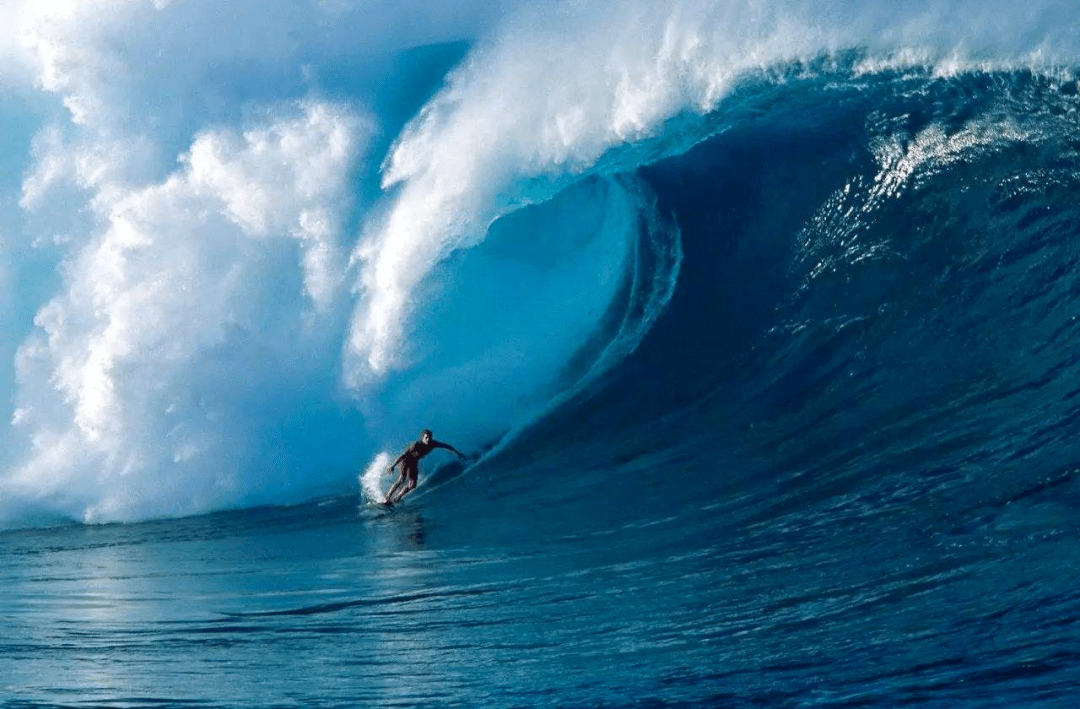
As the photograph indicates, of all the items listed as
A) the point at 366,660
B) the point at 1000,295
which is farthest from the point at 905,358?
the point at 366,660

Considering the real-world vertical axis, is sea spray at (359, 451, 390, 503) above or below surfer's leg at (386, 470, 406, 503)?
above

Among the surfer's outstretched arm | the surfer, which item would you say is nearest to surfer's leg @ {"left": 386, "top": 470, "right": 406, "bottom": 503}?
the surfer

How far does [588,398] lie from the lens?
423 inches

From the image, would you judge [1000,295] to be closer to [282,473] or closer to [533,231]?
[533,231]

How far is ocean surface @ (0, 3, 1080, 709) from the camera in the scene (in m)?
5.61

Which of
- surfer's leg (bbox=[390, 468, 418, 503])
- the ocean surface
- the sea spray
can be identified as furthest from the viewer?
the sea spray

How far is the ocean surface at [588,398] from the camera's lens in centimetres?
561

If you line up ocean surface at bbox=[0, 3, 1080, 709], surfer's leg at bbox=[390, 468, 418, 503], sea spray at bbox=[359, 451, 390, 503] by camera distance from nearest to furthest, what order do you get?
ocean surface at bbox=[0, 3, 1080, 709] → surfer's leg at bbox=[390, 468, 418, 503] → sea spray at bbox=[359, 451, 390, 503]

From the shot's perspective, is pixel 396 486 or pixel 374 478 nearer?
pixel 396 486

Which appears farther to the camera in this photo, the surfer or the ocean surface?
the surfer

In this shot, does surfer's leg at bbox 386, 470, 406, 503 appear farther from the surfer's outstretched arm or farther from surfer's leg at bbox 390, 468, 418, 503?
the surfer's outstretched arm

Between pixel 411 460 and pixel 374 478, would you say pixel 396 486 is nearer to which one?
pixel 411 460

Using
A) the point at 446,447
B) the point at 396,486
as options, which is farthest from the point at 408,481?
the point at 446,447

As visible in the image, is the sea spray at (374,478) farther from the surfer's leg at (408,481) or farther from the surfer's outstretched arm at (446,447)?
the surfer's outstretched arm at (446,447)
